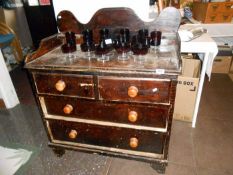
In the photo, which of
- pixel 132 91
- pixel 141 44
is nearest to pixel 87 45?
pixel 141 44

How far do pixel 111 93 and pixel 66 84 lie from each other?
272mm

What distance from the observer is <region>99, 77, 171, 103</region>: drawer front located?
3.21ft

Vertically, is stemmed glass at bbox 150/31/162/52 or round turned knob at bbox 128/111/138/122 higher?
stemmed glass at bbox 150/31/162/52

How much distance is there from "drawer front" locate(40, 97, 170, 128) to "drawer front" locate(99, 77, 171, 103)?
51mm

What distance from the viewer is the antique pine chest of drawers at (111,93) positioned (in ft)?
3.27

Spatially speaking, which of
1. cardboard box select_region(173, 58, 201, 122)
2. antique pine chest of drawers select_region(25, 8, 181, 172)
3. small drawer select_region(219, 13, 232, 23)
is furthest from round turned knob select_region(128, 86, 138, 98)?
small drawer select_region(219, 13, 232, 23)

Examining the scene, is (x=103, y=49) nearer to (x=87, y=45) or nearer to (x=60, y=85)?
(x=87, y=45)

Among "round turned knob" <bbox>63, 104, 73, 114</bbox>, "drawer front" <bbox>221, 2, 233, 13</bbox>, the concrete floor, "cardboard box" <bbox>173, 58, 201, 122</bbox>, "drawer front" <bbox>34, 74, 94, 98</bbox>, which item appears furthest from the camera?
"drawer front" <bbox>221, 2, 233, 13</bbox>

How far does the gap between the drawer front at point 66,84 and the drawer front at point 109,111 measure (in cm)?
5

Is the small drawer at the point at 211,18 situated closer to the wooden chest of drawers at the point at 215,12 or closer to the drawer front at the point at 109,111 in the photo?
the wooden chest of drawers at the point at 215,12

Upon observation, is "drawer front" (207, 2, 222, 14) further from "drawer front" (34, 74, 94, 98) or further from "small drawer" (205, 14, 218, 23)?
"drawer front" (34, 74, 94, 98)

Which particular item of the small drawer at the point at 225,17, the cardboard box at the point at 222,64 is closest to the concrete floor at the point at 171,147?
the cardboard box at the point at 222,64

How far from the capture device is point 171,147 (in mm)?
1579

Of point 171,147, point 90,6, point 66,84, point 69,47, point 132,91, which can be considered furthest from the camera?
point 171,147
